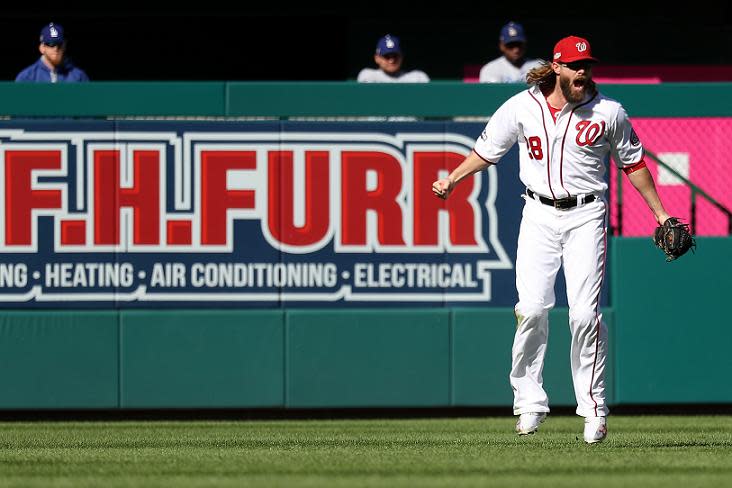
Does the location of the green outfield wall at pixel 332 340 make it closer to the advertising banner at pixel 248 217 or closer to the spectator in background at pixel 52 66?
the advertising banner at pixel 248 217

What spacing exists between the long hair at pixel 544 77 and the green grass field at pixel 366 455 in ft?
6.01

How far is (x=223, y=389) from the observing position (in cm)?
1029

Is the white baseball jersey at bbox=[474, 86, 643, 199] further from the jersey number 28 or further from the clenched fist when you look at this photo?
the clenched fist

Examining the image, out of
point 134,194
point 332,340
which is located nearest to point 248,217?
point 134,194

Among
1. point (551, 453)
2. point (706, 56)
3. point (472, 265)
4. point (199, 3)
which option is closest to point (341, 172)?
point (472, 265)

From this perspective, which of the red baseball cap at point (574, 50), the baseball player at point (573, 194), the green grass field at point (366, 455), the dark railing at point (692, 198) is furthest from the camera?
the dark railing at point (692, 198)

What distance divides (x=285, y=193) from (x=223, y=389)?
1412 millimetres

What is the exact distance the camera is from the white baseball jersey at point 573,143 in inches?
297

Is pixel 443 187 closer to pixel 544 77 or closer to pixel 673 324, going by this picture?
pixel 544 77

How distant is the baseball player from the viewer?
24.7 ft

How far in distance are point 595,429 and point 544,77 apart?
180cm

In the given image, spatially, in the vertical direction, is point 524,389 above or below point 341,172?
below

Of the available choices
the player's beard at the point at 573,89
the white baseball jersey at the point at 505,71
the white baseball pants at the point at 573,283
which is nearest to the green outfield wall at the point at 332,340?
the white baseball jersey at the point at 505,71

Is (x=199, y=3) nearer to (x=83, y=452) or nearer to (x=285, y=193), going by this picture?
(x=285, y=193)
